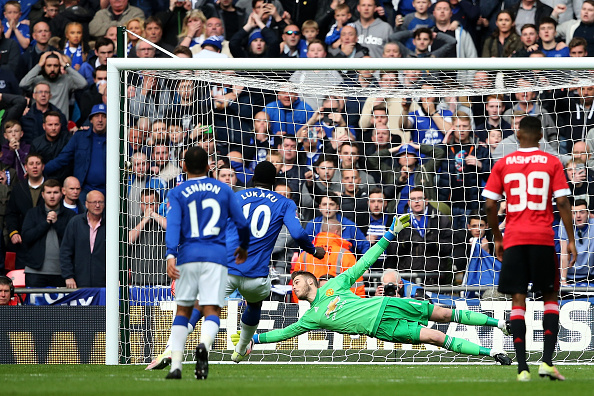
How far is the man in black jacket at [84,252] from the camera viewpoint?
13.5m

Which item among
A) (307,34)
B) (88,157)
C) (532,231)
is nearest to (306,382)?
(532,231)

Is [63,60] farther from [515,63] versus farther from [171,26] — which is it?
[515,63]

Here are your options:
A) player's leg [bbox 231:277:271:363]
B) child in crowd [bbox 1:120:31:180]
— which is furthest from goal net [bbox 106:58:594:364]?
child in crowd [bbox 1:120:31:180]

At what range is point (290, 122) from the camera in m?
13.4

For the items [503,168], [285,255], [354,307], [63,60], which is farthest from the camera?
[63,60]

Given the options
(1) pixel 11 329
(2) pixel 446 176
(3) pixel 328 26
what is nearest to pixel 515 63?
(2) pixel 446 176

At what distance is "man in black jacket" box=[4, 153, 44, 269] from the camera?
14484 millimetres

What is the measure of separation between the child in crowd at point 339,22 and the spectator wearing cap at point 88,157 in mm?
3866

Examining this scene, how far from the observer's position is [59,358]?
1150 cm

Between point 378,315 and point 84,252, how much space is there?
554 cm

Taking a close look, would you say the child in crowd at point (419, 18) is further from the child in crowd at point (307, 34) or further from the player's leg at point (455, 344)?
the player's leg at point (455, 344)

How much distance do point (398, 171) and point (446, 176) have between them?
67 centimetres

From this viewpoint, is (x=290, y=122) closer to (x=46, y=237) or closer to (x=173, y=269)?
(x=46, y=237)

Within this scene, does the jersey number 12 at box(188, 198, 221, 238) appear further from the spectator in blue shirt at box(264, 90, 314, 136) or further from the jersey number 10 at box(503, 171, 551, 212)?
the spectator in blue shirt at box(264, 90, 314, 136)
